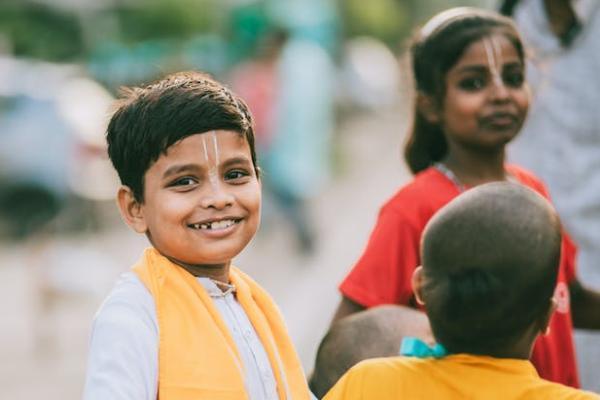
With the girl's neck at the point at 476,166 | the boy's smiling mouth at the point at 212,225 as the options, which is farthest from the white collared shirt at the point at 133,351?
the girl's neck at the point at 476,166

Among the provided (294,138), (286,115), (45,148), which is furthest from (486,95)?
(45,148)

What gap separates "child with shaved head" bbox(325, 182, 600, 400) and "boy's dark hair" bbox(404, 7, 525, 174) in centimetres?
102

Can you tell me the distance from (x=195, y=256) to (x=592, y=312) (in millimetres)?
1259

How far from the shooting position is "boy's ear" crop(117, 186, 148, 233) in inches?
107

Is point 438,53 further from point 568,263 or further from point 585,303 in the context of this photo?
point 585,303

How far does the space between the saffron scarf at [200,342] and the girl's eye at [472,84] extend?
2.93 feet

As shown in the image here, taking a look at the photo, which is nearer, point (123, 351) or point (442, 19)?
point (123, 351)

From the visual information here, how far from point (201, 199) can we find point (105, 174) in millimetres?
11958

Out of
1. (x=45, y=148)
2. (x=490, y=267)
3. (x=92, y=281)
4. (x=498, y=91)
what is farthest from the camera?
(x=45, y=148)

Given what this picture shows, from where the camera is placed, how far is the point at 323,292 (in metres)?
10.2

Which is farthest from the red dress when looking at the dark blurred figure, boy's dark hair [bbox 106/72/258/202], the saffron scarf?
the dark blurred figure

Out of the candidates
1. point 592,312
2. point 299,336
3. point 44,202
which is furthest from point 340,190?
point 592,312

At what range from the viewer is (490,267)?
228 centimetres

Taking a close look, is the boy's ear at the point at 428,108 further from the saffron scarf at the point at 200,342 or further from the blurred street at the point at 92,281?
the blurred street at the point at 92,281
